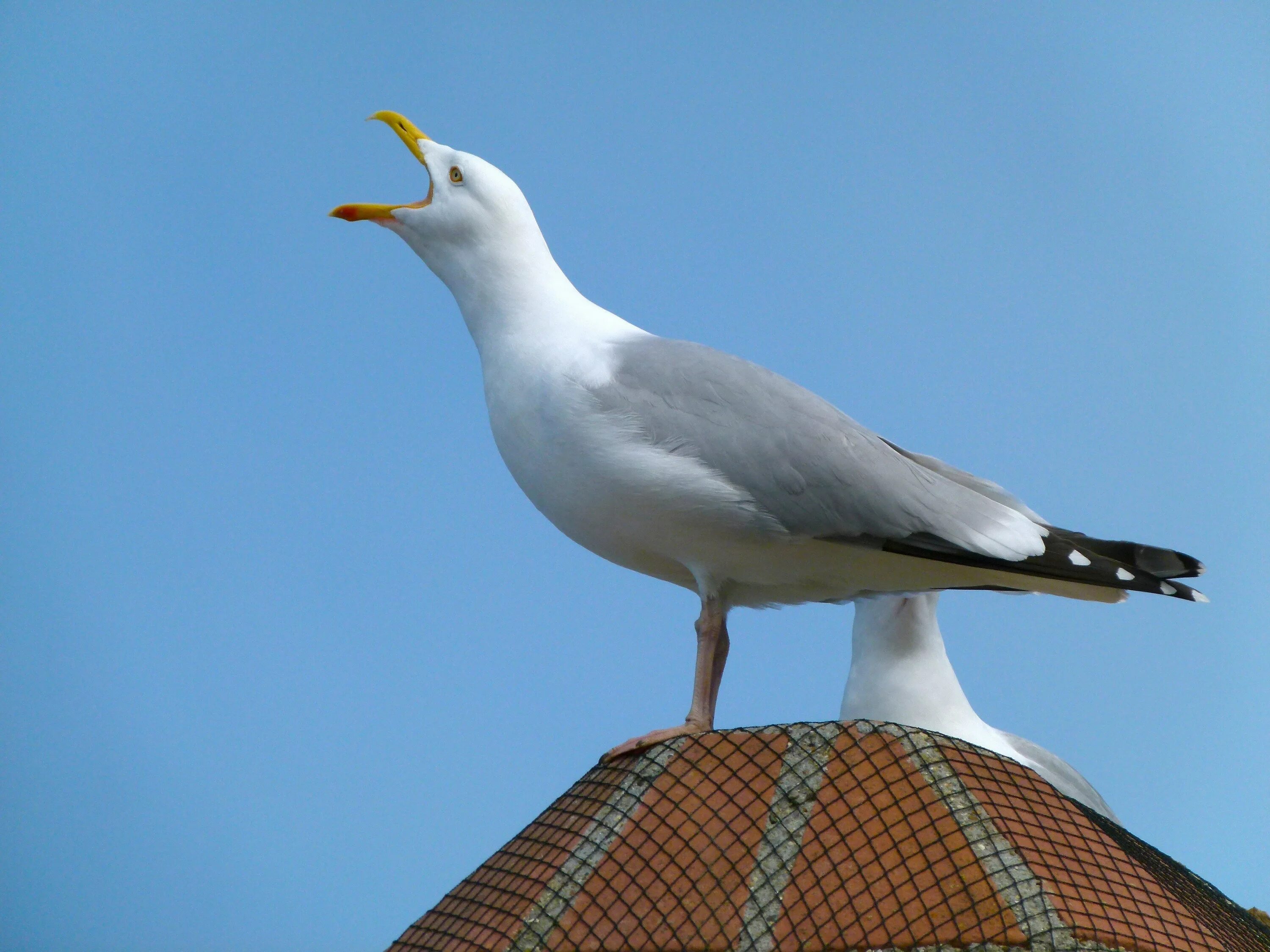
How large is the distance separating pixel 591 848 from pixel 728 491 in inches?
27.0

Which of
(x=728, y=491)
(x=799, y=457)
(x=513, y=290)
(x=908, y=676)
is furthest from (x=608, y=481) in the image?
(x=908, y=676)

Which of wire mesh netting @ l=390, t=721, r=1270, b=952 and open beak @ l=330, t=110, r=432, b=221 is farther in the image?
open beak @ l=330, t=110, r=432, b=221

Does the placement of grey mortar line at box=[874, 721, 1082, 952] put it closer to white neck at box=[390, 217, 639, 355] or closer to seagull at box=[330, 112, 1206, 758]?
seagull at box=[330, 112, 1206, 758]

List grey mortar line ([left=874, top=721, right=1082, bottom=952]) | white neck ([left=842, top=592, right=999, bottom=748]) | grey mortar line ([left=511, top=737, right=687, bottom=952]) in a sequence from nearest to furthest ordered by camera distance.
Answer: grey mortar line ([left=874, top=721, right=1082, bottom=952])
grey mortar line ([left=511, top=737, right=687, bottom=952])
white neck ([left=842, top=592, right=999, bottom=748])

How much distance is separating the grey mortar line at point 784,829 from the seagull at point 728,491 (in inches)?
9.7

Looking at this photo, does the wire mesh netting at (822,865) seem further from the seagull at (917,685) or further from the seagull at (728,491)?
the seagull at (917,685)

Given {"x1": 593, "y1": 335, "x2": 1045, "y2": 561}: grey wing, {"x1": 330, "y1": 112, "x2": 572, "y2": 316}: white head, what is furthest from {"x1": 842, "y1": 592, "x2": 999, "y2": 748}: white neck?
{"x1": 330, "y1": 112, "x2": 572, "y2": 316}: white head

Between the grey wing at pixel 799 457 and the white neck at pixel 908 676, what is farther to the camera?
the white neck at pixel 908 676

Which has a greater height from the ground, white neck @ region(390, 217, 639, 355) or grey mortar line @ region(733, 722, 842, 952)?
white neck @ region(390, 217, 639, 355)

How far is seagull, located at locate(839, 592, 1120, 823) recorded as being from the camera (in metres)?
3.11

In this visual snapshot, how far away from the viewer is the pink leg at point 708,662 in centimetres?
252

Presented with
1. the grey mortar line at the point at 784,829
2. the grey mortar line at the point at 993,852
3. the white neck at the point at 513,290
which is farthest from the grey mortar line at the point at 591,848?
the white neck at the point at 513,290

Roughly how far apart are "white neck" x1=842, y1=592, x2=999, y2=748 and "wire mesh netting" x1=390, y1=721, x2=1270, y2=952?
87 centimetres

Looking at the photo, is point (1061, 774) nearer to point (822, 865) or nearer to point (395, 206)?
point (822, 865)
